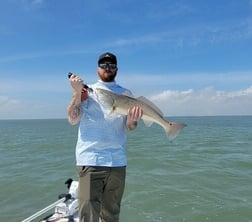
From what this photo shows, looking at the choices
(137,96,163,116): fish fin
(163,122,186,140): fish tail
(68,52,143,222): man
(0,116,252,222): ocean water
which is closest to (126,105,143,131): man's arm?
(68,52,143,222): man

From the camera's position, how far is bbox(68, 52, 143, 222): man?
460cm

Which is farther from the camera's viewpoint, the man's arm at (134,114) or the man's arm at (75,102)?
the man's arm at (134,114)

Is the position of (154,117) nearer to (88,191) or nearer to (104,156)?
(104,156)

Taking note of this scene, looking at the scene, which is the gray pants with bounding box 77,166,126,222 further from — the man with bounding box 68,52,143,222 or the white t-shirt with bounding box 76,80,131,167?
the white t-shirt with bounding box 76,80,131,167

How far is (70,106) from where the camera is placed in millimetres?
4562

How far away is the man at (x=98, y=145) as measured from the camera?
4.60m

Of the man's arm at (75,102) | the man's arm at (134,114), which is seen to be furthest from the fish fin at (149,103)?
the man's arm at (75,102)

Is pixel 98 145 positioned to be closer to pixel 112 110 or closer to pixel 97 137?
pixel 97 137

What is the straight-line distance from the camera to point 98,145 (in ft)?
15.1

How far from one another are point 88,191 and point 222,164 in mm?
14561

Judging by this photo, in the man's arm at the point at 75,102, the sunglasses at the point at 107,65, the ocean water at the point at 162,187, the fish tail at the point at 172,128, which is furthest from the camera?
the ocean water at the point at 162,187

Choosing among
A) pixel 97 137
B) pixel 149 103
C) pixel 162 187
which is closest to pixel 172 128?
pixel 149 103

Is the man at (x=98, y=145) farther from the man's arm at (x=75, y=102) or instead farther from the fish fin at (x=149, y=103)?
the fish fin at (x=149, y=103)

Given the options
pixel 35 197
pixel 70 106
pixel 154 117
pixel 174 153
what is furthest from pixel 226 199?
pixel 174 153
